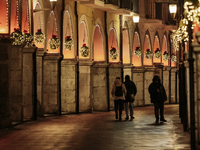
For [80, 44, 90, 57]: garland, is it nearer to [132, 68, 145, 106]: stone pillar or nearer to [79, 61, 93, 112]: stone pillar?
[79, 61, 93, 112]: stone pillar

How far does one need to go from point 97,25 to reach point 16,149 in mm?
16277

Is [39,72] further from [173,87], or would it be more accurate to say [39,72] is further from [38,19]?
[173,87]

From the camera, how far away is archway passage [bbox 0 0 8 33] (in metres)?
17.9

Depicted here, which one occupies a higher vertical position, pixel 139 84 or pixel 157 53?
pixel 157 53

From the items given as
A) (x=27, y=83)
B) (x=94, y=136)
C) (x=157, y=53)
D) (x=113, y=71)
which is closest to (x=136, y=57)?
(x=157, y=53)

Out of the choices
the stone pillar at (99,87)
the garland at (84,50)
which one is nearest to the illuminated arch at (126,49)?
the stone pillar at (99,87)

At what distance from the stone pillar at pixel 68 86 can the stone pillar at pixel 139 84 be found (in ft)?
27.3

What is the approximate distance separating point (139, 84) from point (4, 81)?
1676 centimetres

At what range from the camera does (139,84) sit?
31891mm

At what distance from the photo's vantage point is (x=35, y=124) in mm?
18094

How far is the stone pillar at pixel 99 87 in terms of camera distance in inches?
1051

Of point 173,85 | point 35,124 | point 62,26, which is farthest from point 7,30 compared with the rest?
point 173,85

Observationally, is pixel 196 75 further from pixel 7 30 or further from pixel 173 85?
pixel 173 85

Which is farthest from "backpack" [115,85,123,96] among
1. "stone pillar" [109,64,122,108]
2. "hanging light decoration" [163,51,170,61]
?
"hanging light decoration" [163,51,170,61]
